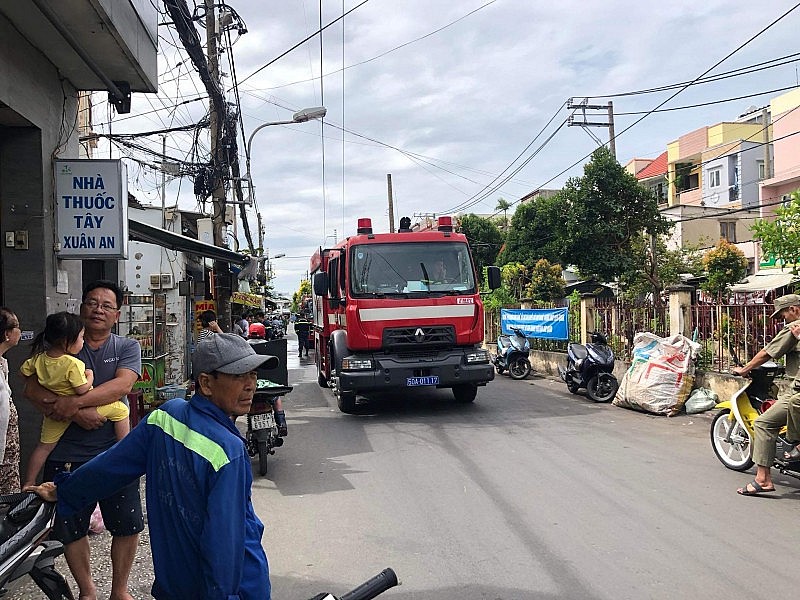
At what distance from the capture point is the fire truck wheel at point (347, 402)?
10.5 m

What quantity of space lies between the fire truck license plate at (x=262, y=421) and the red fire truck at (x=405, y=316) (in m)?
3.09

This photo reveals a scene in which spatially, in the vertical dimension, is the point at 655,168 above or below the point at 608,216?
above

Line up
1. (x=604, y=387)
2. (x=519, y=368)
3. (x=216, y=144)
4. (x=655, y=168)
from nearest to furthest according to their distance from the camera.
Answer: (x=604, y=387), (x=216, y=144), (x=519, y=368), (x=655, y=168)

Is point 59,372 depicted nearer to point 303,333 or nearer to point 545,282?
point 303,333

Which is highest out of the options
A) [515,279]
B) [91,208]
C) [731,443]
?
[91,208]

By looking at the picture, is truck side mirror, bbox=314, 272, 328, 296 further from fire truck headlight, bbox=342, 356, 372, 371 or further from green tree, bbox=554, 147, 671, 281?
green tree, bbox=554, 147, 671, 281

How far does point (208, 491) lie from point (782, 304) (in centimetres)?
562

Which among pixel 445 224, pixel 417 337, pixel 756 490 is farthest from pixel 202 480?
pixel 445 224

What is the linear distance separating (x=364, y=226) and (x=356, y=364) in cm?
244

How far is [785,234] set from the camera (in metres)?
8.55

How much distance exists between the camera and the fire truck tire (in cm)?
1117

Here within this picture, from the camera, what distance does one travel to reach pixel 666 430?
8.89m

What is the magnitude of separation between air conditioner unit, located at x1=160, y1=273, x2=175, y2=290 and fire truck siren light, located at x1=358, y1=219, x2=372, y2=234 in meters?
8.03

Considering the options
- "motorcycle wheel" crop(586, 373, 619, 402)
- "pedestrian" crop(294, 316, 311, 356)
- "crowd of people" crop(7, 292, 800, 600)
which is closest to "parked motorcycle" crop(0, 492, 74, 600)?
"crowd of people" crop(7, 292, 800, 600)
